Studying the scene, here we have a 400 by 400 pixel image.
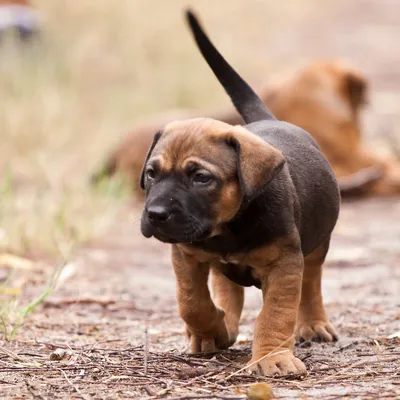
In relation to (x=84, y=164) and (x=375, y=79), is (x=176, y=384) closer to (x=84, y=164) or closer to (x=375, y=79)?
(x=84, y=164)

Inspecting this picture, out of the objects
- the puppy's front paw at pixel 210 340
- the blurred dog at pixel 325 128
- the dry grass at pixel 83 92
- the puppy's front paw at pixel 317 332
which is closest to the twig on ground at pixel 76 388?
the puppy's front paw at pixel 210 340

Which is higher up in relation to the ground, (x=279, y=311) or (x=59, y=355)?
(x=279, y=311)

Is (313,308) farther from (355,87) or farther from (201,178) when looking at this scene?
(355,87)

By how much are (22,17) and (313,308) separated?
11.5m

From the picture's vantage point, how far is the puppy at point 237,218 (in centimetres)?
380

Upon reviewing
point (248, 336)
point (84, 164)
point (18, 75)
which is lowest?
point (248, 336)

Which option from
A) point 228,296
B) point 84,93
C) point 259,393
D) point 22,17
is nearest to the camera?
point 259,393

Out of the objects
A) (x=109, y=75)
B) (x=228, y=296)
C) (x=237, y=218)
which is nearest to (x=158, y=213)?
(x=237, y=218)

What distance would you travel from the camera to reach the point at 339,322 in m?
5.28

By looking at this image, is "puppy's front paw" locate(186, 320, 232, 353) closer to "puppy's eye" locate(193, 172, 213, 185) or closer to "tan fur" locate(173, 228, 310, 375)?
"tan fur" locate(173, 228, 310, 375)

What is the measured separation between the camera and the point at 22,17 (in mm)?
15258

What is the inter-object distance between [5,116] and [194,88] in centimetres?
503

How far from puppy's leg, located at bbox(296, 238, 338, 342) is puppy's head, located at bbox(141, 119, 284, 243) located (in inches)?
42.1

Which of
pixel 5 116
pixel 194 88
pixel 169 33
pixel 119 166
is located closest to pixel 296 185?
pixel 119 166
